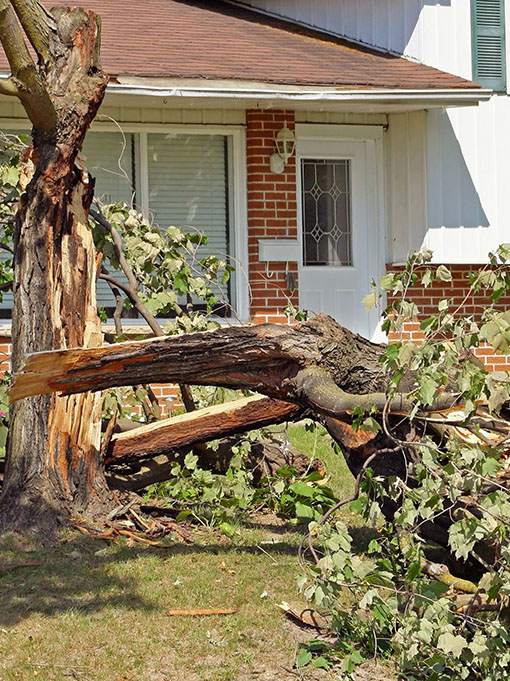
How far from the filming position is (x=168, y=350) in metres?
5.96

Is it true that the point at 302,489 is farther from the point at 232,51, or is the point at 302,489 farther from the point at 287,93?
the point at 232,51

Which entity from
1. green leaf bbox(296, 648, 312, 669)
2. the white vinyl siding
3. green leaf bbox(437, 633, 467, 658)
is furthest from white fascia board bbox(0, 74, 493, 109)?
green leaf bbox(437, 633, 467, 658)

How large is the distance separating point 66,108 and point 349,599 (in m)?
2.96

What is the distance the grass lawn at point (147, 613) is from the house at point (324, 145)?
18.0 ft

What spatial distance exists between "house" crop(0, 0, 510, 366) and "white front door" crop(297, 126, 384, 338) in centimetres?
1

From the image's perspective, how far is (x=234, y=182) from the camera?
40.8ft

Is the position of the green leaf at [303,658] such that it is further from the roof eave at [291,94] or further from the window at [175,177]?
the window at [175,177]

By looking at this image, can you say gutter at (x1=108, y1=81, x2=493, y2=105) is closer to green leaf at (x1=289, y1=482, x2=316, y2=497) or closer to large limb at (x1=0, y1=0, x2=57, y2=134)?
large limb at (x1=0, y1=0, x2=57, y2=134)

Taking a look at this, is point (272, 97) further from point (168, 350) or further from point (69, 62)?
point (168, 350)

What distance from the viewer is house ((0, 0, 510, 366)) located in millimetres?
11852

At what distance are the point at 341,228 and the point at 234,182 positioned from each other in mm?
1363

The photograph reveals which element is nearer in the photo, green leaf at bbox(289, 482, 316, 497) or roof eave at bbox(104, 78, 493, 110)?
green leaf at bbox(289, 482, 316, 497)

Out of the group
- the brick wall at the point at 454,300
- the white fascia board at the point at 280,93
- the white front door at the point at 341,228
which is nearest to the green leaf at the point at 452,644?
the white fascia board at the point at 280,93

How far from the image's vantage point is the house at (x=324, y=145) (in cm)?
1185
